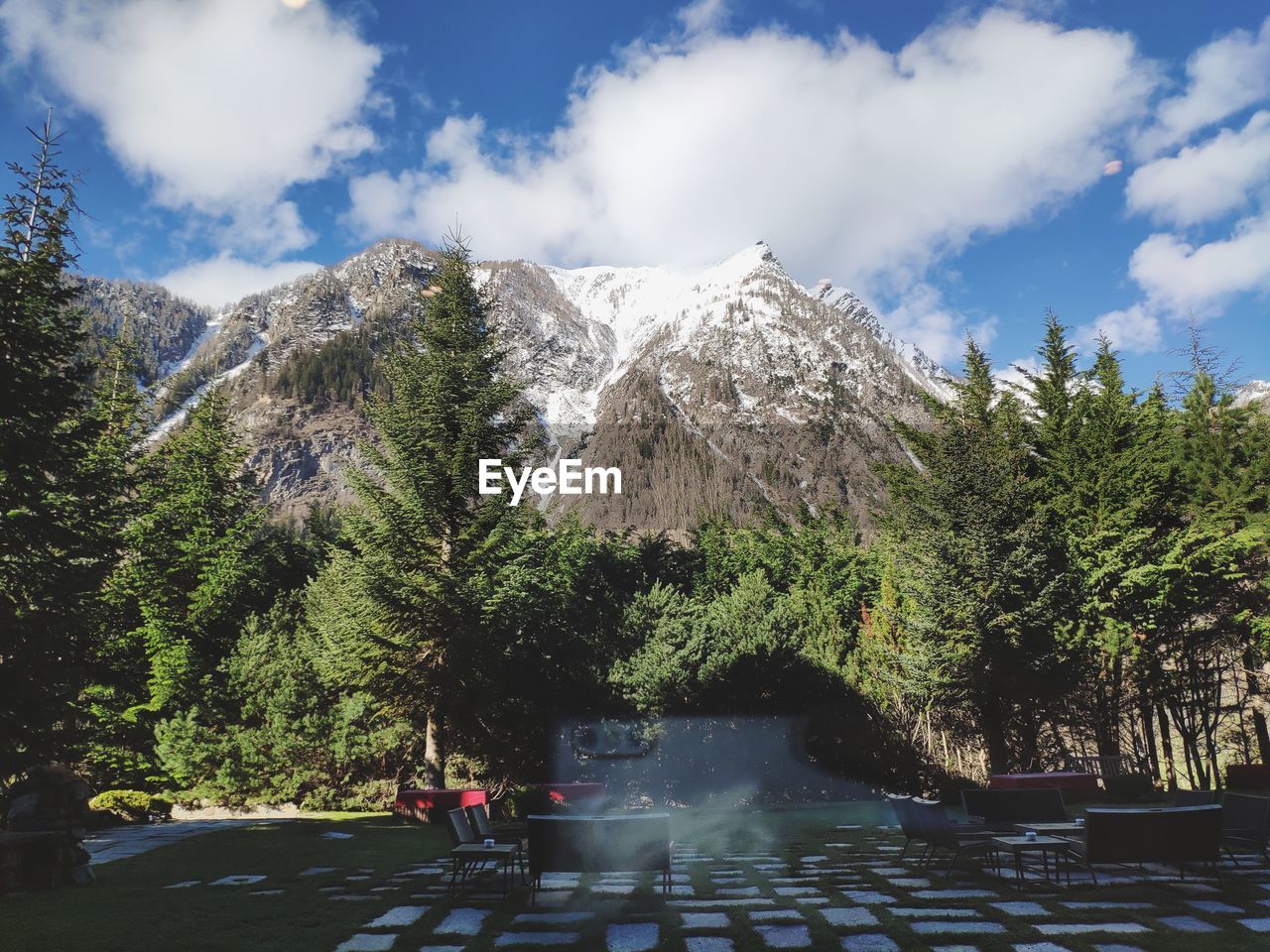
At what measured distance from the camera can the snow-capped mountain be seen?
98625 mm

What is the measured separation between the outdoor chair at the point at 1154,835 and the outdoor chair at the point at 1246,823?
123 centimetres

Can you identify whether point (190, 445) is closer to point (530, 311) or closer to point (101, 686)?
point (101, 686)

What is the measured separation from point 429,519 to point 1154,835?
14.5 meters

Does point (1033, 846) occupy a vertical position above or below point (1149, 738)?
above

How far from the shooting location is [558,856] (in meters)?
6.70

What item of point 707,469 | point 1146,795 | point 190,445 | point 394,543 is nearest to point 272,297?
point 707,469

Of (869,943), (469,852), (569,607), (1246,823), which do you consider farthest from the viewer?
(569,607)

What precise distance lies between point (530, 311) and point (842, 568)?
13107 centimetres

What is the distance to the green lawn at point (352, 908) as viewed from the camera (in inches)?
198

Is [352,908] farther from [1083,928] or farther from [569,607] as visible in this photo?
[569,607]

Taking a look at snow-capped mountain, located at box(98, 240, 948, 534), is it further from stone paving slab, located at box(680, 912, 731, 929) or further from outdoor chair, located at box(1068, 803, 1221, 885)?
stone paving slab, located at box(680, 912, 731, 929)

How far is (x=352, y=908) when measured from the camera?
20.8 ft

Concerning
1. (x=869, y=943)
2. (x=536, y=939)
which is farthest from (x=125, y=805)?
(x=869, y=943)

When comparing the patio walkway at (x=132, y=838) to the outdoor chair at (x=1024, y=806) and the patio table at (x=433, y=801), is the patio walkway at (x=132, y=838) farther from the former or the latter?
the outdoor chair at (x=1024, y=806)
